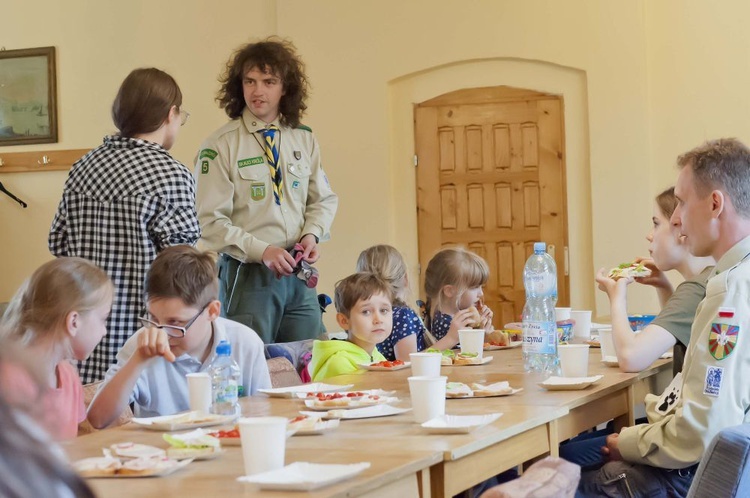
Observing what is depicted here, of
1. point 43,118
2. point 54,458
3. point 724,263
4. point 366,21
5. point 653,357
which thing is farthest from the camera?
point 43,118

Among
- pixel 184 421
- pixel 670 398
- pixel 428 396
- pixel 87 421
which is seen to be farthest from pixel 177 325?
pixel 670 398

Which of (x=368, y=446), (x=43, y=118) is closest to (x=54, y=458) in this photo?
(x=368, y=446)

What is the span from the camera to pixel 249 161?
4.23 m

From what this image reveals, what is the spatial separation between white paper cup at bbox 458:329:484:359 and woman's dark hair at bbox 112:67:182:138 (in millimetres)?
1229

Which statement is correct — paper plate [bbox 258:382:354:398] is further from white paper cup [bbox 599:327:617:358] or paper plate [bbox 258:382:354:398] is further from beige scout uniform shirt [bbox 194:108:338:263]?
beige scout uniform shirt [bbox 194:108:338:263]

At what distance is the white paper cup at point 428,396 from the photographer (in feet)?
6.62

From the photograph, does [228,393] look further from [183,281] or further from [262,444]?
[262,444]

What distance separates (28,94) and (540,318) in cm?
568

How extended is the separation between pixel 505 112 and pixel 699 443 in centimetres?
492

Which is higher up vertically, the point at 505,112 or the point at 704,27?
the point at 704,27

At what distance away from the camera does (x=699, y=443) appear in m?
2.22

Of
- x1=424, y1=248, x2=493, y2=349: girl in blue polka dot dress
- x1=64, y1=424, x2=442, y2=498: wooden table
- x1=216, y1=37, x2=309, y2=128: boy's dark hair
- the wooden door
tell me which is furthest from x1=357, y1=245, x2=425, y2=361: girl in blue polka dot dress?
the wooden door

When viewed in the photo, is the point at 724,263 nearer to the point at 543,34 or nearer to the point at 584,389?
the point at 584,389

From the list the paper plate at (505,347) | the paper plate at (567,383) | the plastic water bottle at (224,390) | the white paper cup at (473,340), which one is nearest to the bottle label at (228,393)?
the plastic water bottle at (224,390)
